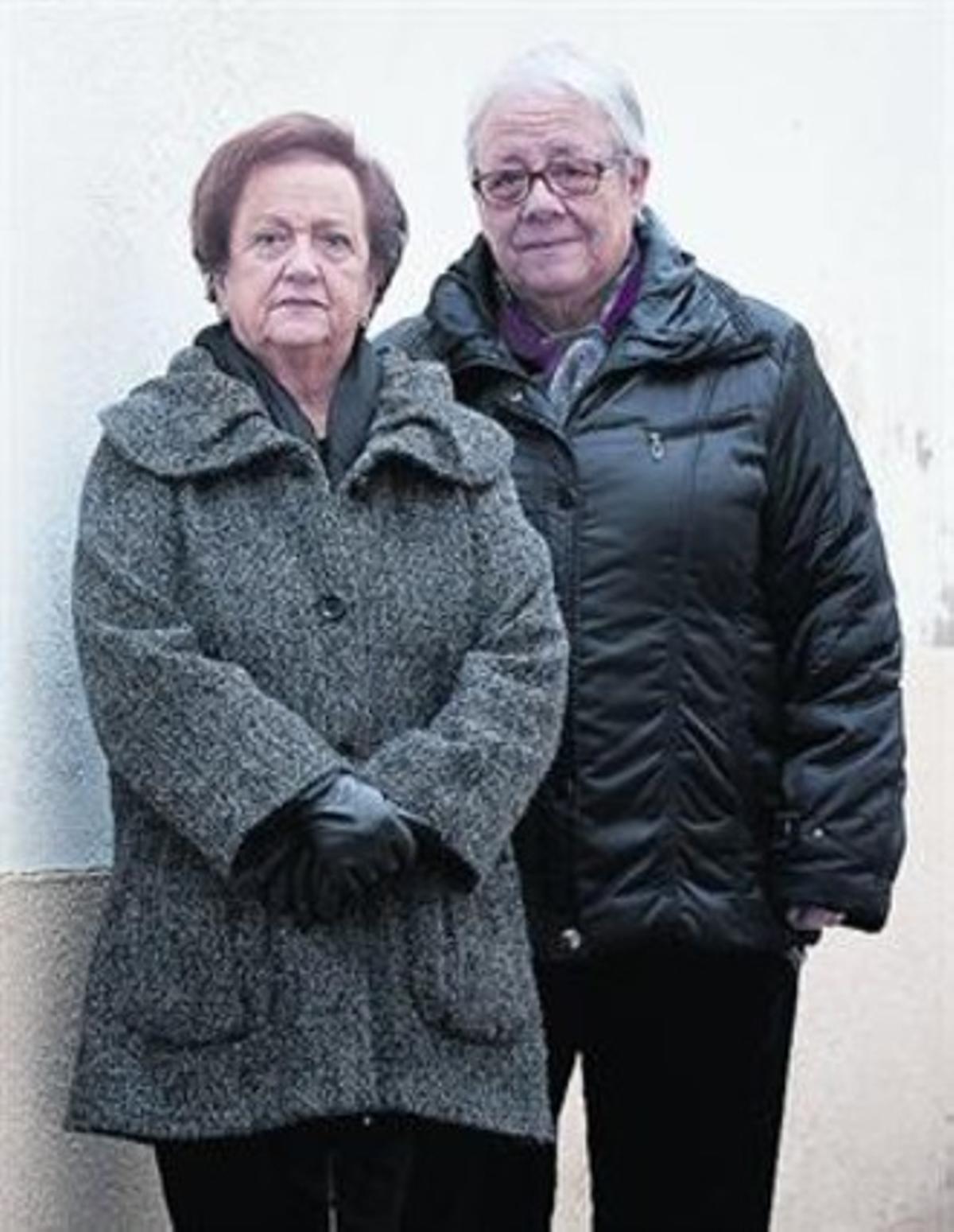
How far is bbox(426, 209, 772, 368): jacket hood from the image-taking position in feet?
12.7

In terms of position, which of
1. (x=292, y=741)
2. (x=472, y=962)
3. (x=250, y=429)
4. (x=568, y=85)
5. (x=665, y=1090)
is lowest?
(x=665, y=1090)

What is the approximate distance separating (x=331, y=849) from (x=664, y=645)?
68cm

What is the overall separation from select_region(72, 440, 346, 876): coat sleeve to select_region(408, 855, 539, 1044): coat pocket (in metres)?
0.24

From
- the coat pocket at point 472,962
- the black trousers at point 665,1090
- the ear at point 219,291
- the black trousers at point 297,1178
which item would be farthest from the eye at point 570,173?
the black trousers at point 297,1178

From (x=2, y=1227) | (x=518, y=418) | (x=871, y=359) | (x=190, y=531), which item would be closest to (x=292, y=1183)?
(x=2, y=1227)

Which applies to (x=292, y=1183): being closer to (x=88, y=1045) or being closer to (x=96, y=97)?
(x=88, y=1045)

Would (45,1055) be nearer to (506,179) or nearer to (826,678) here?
(826,678)

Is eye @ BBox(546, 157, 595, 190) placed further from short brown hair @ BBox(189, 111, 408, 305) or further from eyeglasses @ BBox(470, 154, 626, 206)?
short brown hair @ BBox(189, 111, 408, 305)

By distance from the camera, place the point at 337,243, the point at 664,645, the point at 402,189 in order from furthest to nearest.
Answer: the point at 402,189 < the point at 664,645 < the point at 337,243

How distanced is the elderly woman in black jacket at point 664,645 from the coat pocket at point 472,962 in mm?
228

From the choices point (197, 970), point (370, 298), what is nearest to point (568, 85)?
point (370, 298)

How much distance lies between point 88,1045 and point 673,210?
2.25 metres

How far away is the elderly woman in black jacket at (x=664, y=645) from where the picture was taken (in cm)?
380

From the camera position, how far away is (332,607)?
3.49m
